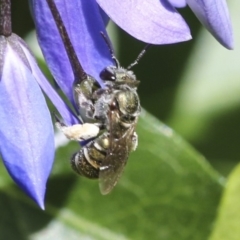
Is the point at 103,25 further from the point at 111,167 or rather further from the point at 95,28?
the point at 111,167

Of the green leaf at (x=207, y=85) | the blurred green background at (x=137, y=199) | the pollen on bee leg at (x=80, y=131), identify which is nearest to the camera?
the pollen on bee leg at (x=80, y=131)

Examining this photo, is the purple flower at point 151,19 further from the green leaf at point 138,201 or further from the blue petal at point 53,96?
the green leaf at point 138,201

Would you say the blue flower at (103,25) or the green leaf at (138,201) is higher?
the blue flower at (103,25)

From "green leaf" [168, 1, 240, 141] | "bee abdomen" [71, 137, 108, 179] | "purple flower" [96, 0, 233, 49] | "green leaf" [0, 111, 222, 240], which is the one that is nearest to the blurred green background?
"green leaf" [0, 111, 222, 240]

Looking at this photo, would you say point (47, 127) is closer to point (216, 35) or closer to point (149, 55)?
point (216, 35)

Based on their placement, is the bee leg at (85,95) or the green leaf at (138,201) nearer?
the bee leg at (85,95)

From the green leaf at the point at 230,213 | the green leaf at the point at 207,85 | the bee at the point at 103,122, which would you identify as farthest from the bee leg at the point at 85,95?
the green leaf at the point at 207,85

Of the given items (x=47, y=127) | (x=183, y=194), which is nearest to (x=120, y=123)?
(x=47, y=127)

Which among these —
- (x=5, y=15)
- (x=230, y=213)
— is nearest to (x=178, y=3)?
(x=5, y=15)
